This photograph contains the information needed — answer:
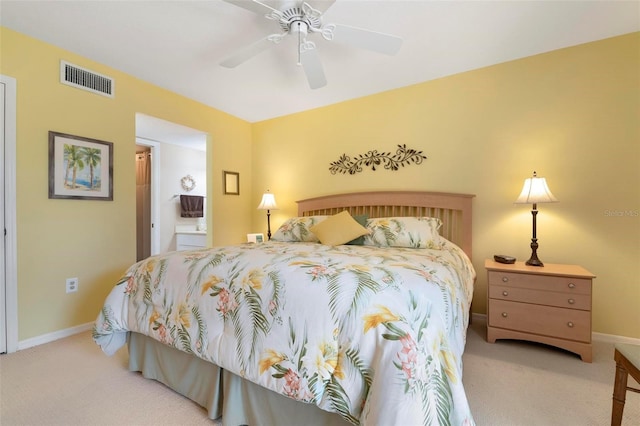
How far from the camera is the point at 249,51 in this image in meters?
2.04

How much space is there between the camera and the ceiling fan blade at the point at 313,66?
2.04 meters

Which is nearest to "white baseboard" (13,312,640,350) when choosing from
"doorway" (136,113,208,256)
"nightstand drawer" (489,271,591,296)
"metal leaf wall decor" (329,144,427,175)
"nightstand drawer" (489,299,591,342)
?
"nightstand drawer" (489,299,591,342)

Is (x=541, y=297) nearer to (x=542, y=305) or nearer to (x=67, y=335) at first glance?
(x=542, y=305)

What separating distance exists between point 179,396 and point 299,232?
1.68 meters

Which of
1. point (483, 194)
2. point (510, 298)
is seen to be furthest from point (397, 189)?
point (510, 298)

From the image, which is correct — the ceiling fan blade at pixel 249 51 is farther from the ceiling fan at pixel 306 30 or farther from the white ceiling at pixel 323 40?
the white ceiling at pixel 323 40

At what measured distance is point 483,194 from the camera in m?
2.79

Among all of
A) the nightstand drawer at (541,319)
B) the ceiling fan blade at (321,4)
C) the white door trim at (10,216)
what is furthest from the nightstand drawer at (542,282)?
the white door trim at (10,216)

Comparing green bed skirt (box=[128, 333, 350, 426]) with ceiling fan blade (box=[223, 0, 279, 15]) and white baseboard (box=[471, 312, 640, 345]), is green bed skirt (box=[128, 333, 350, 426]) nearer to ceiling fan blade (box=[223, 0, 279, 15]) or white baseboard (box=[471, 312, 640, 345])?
ceiling fan blade (box=[223, 0, 279, 15])

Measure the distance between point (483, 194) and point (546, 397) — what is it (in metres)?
1.73

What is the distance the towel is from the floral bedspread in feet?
11.8

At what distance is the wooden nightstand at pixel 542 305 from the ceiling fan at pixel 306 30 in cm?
190

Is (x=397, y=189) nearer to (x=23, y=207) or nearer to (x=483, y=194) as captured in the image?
(x=483, y=194)

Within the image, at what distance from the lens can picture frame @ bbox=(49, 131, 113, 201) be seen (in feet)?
Answer: 7.88
